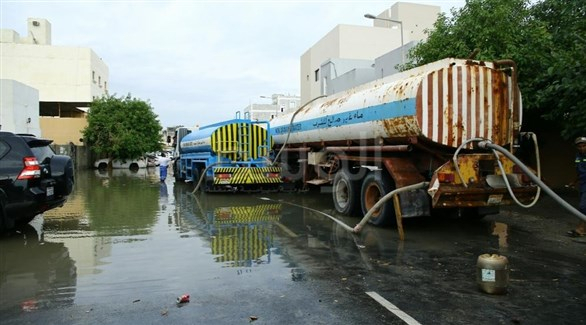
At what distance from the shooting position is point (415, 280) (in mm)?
5266

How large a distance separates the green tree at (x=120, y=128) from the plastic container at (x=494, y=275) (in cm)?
3217

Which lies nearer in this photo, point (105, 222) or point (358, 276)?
point (358, 276)

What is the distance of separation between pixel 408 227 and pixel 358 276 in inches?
137

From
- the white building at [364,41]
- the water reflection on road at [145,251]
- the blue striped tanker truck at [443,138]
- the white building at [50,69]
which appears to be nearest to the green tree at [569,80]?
the blue striped tanker truck at [443,138]

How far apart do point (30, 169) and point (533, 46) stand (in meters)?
12.1

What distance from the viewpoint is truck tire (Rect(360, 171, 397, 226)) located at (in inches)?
328

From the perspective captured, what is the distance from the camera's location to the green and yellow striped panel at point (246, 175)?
1401 cm

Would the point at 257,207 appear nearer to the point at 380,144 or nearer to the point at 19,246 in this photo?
the point at 380,144

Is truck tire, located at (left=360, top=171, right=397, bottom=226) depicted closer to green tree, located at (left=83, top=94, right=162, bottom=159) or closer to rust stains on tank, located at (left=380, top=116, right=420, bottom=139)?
rust stains on tank, located at (left=380, top=116, right=420, bottom=139)

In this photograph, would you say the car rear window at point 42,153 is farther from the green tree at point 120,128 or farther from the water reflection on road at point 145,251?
the green tree at point 120,128

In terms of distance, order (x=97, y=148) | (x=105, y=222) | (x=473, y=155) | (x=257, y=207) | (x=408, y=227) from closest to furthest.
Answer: (x=473, y=155), (x=408, y=227), (x=105, y=222), (x=257, y=207), (x=97, y=148)

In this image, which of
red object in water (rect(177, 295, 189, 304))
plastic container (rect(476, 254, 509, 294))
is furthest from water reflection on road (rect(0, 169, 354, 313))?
plastic container (rect(476, 254, 509, 294))

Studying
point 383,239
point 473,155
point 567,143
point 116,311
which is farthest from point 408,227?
point 567,143

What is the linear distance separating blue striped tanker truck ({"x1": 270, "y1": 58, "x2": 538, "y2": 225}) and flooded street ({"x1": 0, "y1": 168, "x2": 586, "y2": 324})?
0.70m
